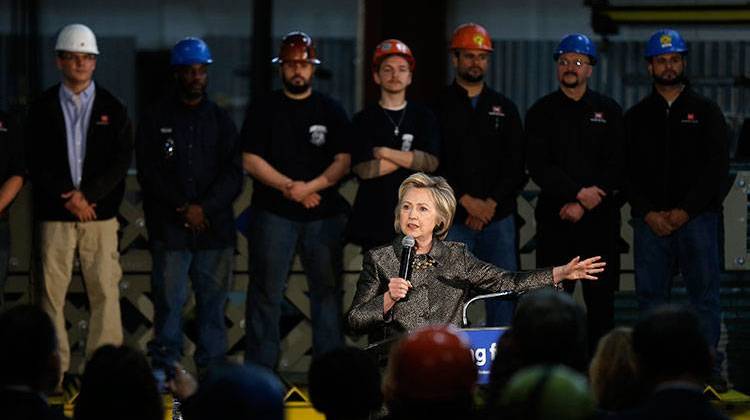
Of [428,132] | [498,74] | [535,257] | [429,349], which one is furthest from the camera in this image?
[498,74]

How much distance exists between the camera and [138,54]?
619 inches

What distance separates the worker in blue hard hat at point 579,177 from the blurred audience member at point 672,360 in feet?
15.8

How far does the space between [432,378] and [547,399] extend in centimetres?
51

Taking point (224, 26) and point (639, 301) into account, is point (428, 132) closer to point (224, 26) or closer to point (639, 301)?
point (639, 301)

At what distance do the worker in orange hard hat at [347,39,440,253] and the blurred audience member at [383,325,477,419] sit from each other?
499 centimetres

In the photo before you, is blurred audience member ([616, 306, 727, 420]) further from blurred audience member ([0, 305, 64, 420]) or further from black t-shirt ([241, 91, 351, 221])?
black t-shirt ([241, 91, 351, 221])

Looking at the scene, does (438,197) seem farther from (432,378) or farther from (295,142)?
(432,378)

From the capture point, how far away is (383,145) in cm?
1073

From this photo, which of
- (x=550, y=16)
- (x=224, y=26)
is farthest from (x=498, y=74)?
(x=224, y=26)

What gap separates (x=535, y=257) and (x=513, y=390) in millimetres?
6330

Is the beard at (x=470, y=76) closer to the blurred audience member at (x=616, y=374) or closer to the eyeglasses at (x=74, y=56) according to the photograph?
the eyeglasses at (x=74, y=56)

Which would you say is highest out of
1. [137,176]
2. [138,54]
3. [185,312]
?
[138,54]

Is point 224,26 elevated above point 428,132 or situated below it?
above

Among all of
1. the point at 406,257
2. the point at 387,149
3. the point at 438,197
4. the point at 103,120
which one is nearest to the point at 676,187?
the point at 387,149
